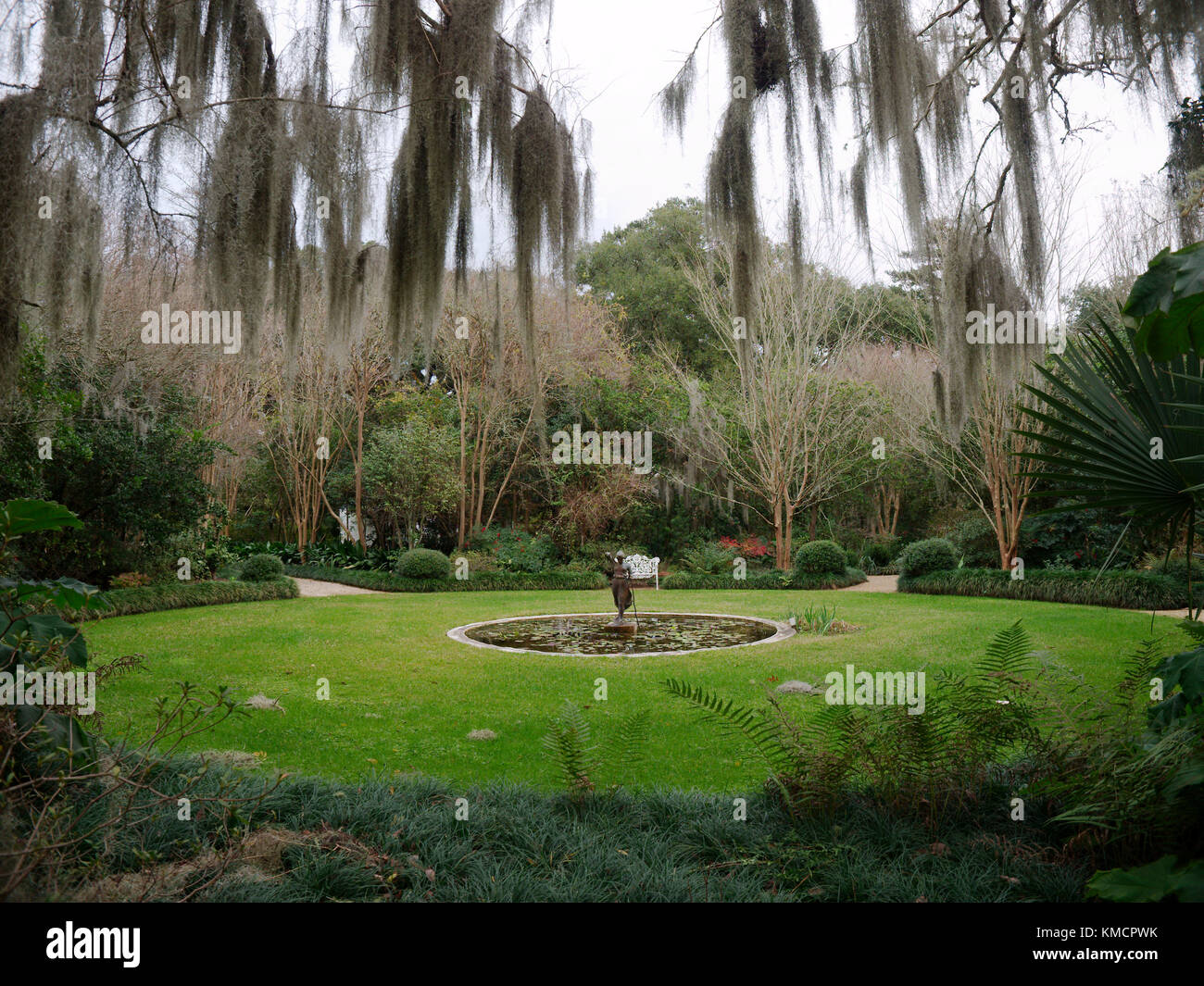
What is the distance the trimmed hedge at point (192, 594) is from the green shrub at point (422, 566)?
76.9 inches

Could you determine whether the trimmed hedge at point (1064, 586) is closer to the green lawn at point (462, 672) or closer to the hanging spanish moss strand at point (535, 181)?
the green lawn at point (462, 672)

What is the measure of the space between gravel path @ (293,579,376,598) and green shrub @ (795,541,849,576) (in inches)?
289

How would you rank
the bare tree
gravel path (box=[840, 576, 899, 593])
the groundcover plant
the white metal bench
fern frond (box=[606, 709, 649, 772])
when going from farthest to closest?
1. the bare tree
2. the white metal bench
3. gravel path (box=[840, 576, 899, 593])
4. fern frond (box=[606, 709, 649, 772])
5. the groundcover plant

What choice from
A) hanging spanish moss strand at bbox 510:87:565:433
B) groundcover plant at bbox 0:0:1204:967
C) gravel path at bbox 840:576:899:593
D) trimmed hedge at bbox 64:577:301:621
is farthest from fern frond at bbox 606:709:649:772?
gravel path at bbox 840:576:899:593

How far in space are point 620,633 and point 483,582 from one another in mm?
5318

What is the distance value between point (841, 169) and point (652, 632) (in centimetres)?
553

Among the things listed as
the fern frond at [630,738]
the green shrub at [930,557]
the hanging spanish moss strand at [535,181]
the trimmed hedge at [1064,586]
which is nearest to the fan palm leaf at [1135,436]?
the fern frond at [630,738]

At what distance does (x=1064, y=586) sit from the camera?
10180 millimetres

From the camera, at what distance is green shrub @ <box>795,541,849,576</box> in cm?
1289

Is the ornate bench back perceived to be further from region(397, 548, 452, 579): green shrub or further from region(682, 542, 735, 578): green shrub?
region(397, 548, 452, 579): green shrub

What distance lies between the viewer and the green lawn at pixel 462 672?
4.05m

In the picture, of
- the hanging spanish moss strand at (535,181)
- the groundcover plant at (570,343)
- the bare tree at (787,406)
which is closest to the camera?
the groundcover plant at (570,343)
